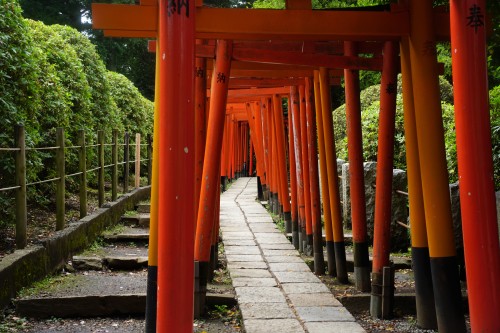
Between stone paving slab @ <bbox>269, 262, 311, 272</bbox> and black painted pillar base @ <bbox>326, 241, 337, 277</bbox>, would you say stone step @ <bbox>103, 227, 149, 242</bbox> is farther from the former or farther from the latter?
black painted pillar base @ <bbox>326, 241, 337, 277</bbox>

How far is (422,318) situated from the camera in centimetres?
484

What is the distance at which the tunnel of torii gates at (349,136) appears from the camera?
8.14 ft

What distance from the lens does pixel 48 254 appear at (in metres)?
6.23

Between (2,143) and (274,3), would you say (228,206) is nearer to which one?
(274,3)

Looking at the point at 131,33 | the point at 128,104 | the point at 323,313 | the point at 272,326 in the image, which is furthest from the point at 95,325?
the point at 128,104

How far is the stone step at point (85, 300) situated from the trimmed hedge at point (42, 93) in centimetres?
115

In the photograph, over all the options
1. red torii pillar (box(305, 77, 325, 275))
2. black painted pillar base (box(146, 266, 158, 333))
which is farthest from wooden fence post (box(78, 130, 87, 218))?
black painted pillar base (box(146, 266, 158, 333))

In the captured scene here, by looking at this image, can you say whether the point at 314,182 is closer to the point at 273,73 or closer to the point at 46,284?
the point at 273,73

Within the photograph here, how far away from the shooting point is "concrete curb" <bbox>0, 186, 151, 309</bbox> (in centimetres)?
521

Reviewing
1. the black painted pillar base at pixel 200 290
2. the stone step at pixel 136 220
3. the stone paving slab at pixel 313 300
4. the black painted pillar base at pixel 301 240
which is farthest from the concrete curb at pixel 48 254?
the black painted pillar base at pixel 301 240

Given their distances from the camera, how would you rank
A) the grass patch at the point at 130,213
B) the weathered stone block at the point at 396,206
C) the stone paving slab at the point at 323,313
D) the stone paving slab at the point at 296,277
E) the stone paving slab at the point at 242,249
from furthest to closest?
the grass patch at the point at 130,213
the stone paving slab at the point at 242,249
the weathered stone block at the point at 396,206
the stone paving slab at the point at 296,277
the stone paving slab at the point at 323,313

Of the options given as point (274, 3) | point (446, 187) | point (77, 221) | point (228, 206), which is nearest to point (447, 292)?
point (446, 187)

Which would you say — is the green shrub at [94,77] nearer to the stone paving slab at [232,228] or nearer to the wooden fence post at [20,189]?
the stone paving slab at [232,228]

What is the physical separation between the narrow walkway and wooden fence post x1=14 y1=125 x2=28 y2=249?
2.11m
